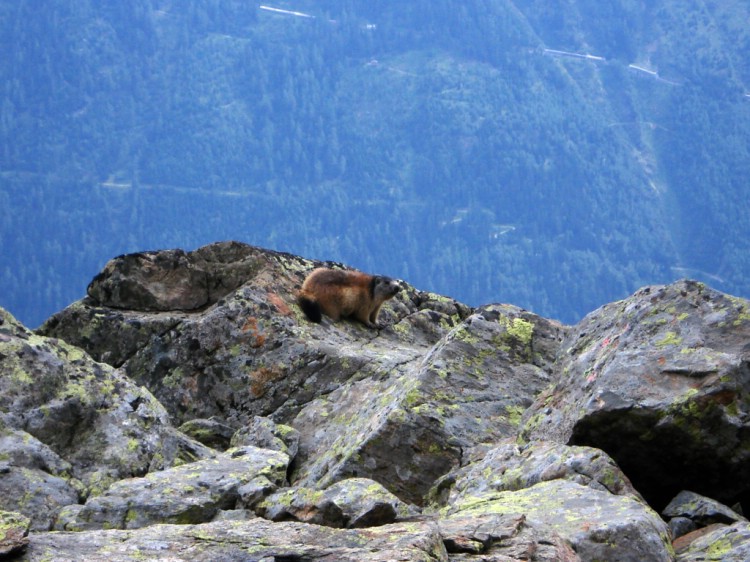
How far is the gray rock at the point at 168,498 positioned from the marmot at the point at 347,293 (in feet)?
23.7

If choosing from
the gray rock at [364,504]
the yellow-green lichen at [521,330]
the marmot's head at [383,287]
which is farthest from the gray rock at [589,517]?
the marmot's head at [383,287]

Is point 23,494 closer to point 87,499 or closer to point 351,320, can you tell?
point 87,499

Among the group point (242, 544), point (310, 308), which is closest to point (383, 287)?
point (310, 308)

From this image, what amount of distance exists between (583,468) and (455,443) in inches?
106

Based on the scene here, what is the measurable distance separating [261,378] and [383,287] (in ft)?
14.9

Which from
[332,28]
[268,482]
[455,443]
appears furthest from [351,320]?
[332,28]

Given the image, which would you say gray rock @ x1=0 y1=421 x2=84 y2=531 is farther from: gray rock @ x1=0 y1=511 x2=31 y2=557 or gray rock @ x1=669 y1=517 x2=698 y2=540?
gray rock @ x1=669 y1=517 x2=698 y2=540

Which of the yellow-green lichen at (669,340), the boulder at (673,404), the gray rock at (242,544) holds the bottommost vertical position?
the gray rock at (242,544)

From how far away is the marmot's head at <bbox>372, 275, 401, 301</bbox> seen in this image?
1697cm

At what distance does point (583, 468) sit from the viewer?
7230 millimetres

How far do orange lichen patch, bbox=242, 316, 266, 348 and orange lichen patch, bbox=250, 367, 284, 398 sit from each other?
21.1 inches

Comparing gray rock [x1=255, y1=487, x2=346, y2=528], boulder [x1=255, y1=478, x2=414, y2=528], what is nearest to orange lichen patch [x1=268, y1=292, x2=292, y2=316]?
gray rock [x1=255, y1=487, x2=346, y2=528]

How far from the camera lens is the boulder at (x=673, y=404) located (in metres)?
7.77

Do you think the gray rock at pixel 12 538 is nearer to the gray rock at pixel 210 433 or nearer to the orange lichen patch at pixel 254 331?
the gray rock at pixel 210 433
